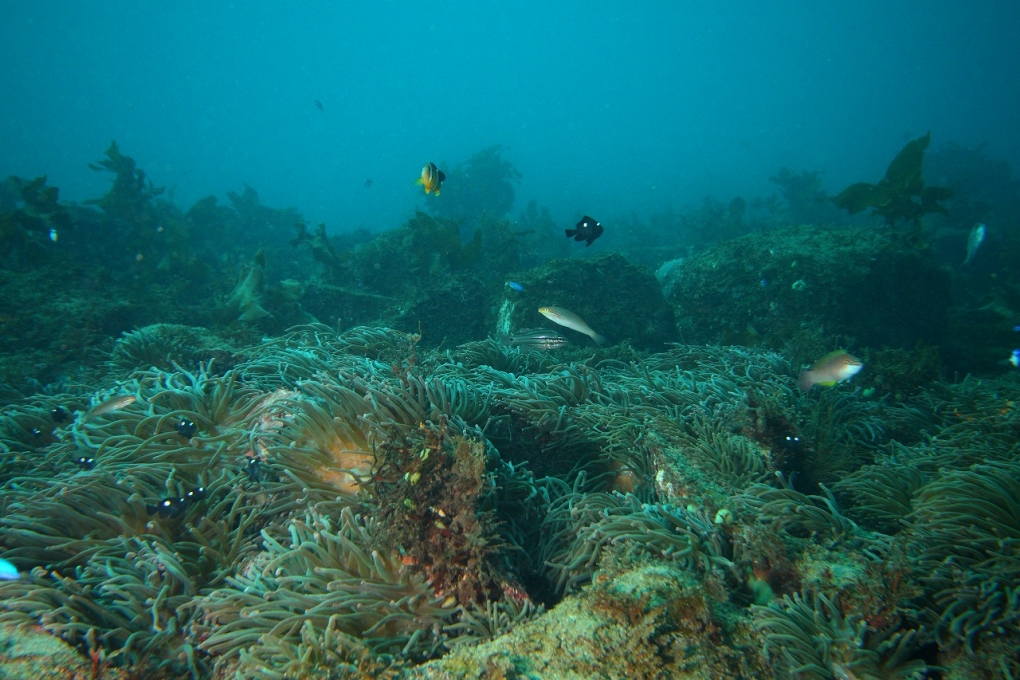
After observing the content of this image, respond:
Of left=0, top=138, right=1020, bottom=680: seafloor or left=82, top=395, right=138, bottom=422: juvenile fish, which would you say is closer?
left=0, top=138, right=1020, bottom=680: seafloor

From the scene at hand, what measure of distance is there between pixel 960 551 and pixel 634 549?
1.84m

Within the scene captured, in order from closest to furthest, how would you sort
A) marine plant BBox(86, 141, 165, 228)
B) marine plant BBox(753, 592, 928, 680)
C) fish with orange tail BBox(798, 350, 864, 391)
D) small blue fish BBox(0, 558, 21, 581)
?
marine plant BBox(753, 592, 928, 680), small blue fish BBox(0, 558, 21, 581), fish with orange tail BBox(798, 350, 864, 391), marine plant BBox(86, 141, 165, 228)

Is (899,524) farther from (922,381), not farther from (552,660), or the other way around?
(922,381)

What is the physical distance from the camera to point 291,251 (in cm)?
1911

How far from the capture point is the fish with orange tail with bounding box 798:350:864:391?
448 cm

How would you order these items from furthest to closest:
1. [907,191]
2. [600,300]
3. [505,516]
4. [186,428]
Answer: [907,191] < [600,300] < [186,428] < [505,516]

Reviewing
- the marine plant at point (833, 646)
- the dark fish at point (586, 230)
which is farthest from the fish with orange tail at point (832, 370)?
the marine plant at point (833, 646)

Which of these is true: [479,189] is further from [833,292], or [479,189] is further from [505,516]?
[505,516]

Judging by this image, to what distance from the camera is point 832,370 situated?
4.58m

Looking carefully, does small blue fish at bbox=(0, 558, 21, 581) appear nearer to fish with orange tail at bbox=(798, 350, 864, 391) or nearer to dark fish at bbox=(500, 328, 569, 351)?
dark fish at bbox=(500, 328, 569, 351)

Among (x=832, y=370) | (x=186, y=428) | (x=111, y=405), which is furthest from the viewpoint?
(x=832, y=370)

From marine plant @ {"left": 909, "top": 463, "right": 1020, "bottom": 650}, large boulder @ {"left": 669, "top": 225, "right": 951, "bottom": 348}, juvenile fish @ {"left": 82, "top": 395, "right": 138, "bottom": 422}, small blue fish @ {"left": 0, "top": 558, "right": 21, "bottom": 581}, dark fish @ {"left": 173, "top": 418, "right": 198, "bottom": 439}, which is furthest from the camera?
large boulder @ {"left": 669, "top": 225, "right": 951, "bottom": 348}

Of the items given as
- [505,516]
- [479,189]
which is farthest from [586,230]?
[479,189]

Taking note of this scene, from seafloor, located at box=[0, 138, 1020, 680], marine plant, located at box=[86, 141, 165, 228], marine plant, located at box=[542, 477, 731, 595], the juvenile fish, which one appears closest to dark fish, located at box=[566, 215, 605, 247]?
seafloor, located at box=[0, 138, 1020, 680]
